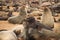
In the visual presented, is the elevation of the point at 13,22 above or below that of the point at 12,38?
below

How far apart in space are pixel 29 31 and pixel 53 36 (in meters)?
0.85

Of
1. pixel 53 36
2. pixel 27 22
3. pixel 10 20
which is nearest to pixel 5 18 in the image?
pixel 10 20

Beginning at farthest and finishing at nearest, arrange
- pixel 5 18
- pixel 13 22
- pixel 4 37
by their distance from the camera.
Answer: pixel 5 18, pixel 13 22, pixel 4 37

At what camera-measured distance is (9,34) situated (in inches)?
266

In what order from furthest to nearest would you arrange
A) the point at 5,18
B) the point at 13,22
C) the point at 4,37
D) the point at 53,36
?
1. the point at 5,18
2. the point at 13,22
3. the point at 4,37
4. the point at 53,36

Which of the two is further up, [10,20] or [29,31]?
[29,31]

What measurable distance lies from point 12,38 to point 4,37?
0.80 feet

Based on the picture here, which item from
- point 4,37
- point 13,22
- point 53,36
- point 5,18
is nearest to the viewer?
point 53,36

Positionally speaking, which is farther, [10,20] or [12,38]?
[10,20]

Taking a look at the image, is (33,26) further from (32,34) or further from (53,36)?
(53,36)

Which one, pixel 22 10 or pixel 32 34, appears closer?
pixel 32 34

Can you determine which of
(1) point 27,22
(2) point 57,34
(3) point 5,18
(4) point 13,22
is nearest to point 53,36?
(2) point 57,34

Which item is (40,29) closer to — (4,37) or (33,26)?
(33,26)

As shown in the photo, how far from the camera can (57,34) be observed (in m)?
6.25
